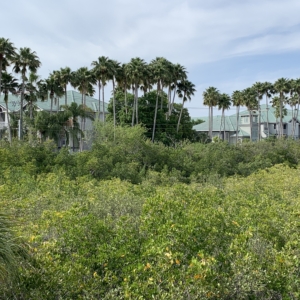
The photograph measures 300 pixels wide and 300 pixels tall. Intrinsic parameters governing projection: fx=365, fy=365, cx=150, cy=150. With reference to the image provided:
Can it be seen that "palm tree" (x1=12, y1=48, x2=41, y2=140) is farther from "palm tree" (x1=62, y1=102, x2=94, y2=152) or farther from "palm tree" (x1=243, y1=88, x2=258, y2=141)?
"palm tree" (x1=243, y1=88, x2=258, y2=141)

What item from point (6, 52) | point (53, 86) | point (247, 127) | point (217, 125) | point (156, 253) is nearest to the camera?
point (156, 253)

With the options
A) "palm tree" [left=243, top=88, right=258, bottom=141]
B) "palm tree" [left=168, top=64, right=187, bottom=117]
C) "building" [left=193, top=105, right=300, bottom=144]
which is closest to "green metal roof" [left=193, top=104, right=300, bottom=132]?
"building" [left=193, top=105, right=300, bottom=144]

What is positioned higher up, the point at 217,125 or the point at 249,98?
the point at 249,98

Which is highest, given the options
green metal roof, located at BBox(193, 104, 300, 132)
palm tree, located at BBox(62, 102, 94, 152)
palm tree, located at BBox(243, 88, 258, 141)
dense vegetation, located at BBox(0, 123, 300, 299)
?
palm tree, located at BBox(243, 88, 258, 141)

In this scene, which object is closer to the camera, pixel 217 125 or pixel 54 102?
pixel 54 102

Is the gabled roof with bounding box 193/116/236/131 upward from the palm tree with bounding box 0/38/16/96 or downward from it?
downward

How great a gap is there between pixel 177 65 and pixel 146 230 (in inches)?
1438

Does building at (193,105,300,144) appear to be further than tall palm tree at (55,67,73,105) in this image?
Yes

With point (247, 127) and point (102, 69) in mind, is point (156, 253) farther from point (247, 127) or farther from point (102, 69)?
point (247, 127)

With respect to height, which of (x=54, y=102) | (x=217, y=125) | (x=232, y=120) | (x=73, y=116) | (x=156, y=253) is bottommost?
(x=156, y=253)

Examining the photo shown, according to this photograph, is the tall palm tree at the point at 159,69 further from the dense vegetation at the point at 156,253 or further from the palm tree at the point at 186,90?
the dense vegetation at the point at 156,253

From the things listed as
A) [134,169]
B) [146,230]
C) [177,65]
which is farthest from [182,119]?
[146,230]

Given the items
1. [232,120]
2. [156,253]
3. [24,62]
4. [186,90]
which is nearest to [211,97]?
[186,90]

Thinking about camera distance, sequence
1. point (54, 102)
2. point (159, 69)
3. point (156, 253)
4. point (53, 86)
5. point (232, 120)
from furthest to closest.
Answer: point (232, 120)
point (54, 102)
point (159, 69)
point (53, 86)
point (156, 253)
